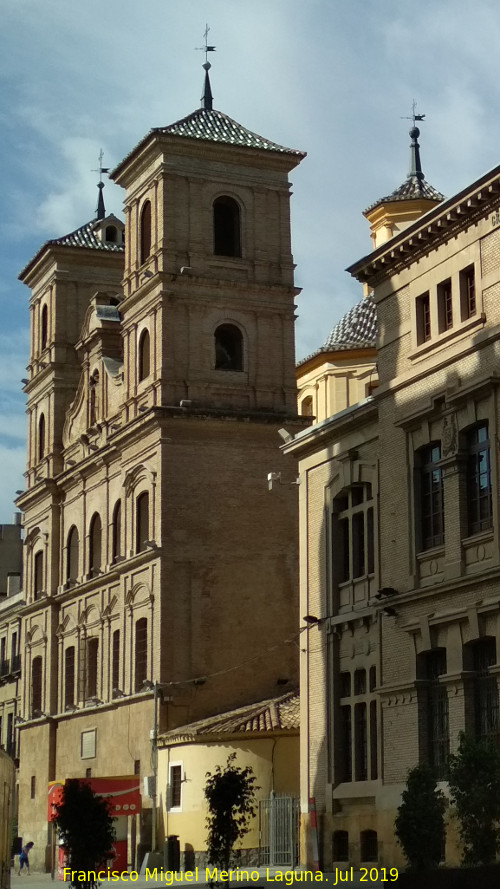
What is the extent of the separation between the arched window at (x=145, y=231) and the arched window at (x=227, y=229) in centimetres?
240

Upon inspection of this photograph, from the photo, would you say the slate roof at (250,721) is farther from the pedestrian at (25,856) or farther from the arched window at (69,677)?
the pedestrian at (25,856)

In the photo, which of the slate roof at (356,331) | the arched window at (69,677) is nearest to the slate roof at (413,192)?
the slate roof at (356,331)

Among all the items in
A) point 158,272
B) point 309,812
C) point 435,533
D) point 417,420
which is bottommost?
point 309,812

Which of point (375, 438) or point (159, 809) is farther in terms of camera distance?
point (159, 809)

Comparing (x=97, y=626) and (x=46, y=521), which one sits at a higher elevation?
(x=46, y=521)

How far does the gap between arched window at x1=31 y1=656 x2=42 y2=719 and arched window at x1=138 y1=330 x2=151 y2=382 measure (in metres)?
15.3

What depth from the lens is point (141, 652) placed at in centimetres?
5622

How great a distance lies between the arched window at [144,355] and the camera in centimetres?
5828

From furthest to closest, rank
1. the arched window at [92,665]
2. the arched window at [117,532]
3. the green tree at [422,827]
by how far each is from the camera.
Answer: the arched window at [92,665], the arched window at [117,532], the green tree at [422,827]

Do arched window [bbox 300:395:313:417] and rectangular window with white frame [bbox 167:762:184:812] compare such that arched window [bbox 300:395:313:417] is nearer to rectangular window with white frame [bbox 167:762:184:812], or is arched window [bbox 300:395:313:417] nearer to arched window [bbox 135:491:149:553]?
arched window [bbox 135:491:149:553]

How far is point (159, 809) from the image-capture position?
172ft

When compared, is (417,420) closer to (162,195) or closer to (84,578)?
(162,195)

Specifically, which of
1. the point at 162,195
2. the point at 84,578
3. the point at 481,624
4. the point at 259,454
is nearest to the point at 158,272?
the point at 162,195

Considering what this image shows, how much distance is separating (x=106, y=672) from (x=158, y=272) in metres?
14.6
